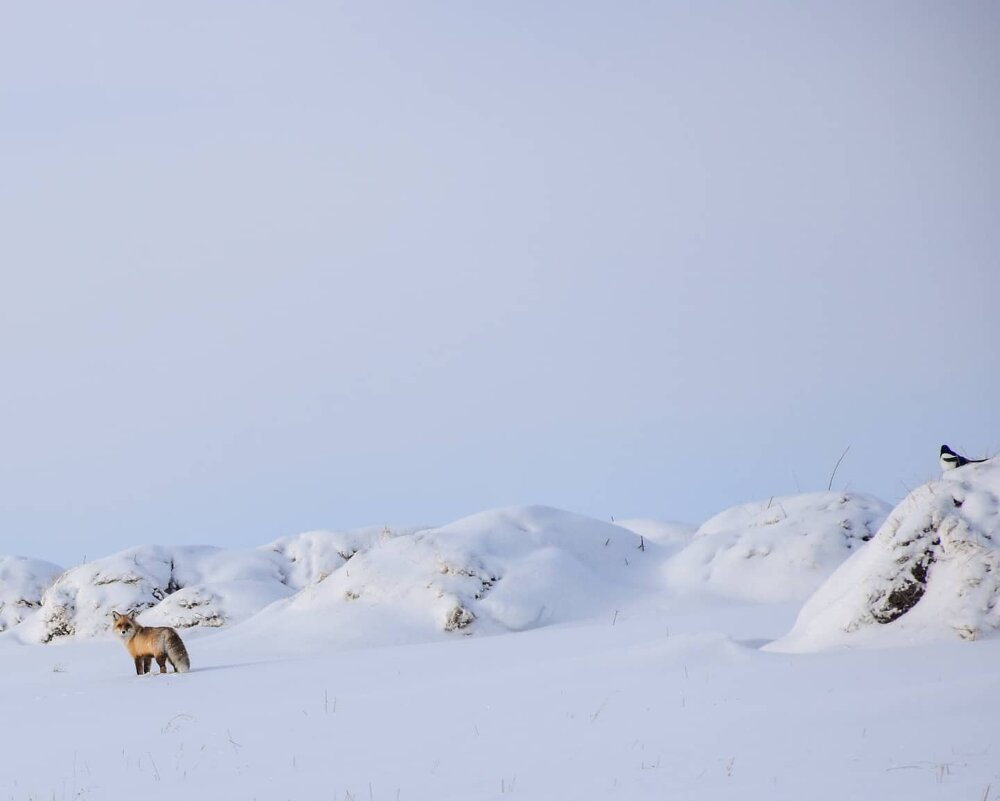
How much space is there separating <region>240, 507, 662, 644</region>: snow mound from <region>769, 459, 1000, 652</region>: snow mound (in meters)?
5.63

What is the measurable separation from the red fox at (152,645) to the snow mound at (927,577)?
563 centimetres

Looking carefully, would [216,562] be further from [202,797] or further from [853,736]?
[853,736]

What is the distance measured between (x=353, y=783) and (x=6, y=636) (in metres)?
16.5

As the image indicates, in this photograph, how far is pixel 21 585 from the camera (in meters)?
21.6

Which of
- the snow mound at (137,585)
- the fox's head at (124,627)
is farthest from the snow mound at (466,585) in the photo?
the snow mound at (137,585)

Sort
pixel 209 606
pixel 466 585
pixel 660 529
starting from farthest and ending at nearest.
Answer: pixel 660 529
pixel 209 606
pixel 466 585

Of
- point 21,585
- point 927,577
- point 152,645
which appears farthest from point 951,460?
point 21,585

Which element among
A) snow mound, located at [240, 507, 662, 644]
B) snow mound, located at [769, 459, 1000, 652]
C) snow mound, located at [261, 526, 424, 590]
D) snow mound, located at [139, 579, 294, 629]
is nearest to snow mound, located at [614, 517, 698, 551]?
snow mound, located at [240, 507, 662, 644]

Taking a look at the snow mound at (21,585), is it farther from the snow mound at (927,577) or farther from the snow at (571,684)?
the snow mound at (927,577)

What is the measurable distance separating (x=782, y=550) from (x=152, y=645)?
859cm

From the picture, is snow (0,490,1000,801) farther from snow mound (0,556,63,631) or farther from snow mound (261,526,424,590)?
snow mound (0,556,63,631)

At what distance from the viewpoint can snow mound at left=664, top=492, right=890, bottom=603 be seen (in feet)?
47.0

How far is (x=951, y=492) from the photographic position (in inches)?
323

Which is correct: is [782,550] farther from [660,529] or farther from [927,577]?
[927,577]
